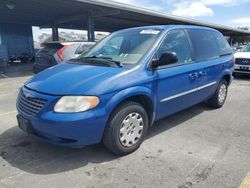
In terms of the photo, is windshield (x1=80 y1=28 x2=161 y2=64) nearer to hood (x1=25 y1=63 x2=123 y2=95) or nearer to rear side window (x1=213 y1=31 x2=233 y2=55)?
hood (x1=25 y1=63 x2=123 y2=95)

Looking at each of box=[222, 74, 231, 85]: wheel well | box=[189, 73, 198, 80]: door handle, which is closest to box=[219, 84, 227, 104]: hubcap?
box=[222, 74, 231, 85]: wheel well

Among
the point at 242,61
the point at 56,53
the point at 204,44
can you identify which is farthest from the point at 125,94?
the point at 242,61

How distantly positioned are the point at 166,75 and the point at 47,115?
1876 mm

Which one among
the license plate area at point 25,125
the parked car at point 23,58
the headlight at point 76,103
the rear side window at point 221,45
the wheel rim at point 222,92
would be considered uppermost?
the rear side window at point 221,45

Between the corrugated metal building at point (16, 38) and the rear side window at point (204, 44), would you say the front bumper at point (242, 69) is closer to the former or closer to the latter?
the rear side window at point (204, 44)

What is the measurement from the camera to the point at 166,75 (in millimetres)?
4117

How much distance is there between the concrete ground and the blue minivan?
0.33m

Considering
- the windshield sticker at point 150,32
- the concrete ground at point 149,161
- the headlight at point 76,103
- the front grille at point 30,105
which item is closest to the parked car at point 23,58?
the concrete ground at point 149,161

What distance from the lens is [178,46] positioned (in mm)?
4570

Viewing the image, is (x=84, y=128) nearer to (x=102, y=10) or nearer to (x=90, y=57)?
(x=90, y=57)

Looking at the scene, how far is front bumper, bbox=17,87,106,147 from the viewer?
3160mm

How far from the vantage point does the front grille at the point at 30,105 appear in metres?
3.35

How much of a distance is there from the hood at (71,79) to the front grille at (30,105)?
0.14 meters

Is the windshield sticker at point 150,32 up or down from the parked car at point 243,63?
up
